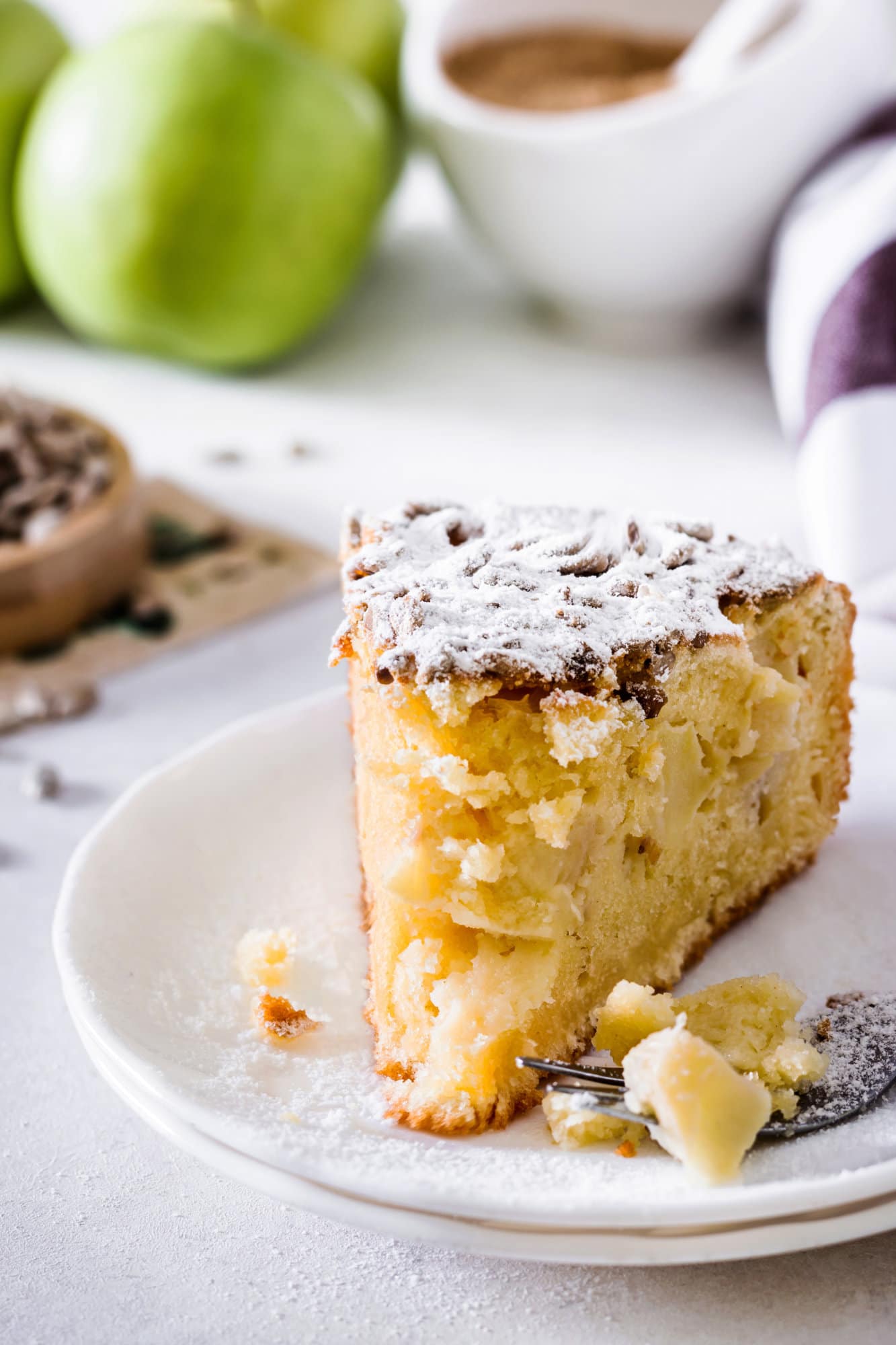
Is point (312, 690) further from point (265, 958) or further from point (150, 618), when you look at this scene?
point (265, 958)

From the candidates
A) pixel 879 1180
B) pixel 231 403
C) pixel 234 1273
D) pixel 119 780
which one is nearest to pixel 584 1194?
pixel 879 1180

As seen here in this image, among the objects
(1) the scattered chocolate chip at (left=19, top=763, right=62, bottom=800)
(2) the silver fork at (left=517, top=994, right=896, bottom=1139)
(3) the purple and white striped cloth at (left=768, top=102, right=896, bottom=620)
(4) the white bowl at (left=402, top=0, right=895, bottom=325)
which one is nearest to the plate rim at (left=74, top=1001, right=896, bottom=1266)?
(2) the silver fork at (left=517, top=994, right=896, bottom=1139)

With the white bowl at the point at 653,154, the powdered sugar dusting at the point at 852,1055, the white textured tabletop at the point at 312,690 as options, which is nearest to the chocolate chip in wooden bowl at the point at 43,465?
the white textured tabletop at the point at 312,690

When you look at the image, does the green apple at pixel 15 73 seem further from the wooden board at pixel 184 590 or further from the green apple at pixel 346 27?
the wooden board at pixel 184 590

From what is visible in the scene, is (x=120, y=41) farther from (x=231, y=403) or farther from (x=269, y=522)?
(x=269, y=522)

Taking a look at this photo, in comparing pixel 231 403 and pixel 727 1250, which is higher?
pixel 727 1250

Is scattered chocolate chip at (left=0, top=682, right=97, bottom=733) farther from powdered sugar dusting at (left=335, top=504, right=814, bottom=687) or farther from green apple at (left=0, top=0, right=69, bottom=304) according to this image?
green apple at (left=0, top=0, right=69, bottom=304)

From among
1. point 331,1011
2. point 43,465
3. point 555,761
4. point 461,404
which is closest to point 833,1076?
point 555,761
